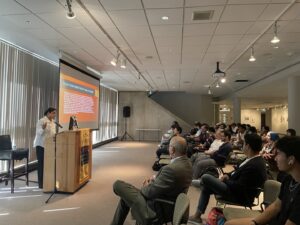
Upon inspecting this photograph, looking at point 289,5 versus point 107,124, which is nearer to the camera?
point 289,5

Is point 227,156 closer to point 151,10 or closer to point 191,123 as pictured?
point 151,10

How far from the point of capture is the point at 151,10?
3768mm

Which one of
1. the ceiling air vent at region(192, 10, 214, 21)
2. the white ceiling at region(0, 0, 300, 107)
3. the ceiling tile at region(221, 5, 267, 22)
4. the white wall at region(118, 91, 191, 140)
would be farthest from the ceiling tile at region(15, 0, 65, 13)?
the white wall at region(118, 91, 191, 140)

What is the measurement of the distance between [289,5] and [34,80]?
19.4 ft

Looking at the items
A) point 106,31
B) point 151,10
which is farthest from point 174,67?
point 151,10

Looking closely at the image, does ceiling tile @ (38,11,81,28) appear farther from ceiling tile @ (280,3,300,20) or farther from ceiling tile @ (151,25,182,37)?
ceiling tile @ (280,3,300,20)

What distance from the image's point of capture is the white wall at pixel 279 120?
66.2 feet

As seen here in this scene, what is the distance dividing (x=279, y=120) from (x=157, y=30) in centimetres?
2063

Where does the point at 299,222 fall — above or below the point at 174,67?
below

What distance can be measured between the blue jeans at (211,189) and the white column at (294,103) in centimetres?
518

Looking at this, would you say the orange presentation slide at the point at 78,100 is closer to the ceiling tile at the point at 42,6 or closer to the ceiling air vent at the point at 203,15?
the ceiling tile at the point at 42,6

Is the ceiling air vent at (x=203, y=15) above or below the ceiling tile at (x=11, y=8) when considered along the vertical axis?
above

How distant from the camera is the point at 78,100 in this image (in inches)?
271

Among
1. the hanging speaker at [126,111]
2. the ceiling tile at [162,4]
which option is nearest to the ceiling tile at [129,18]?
the ceiling tile at [162,4]
